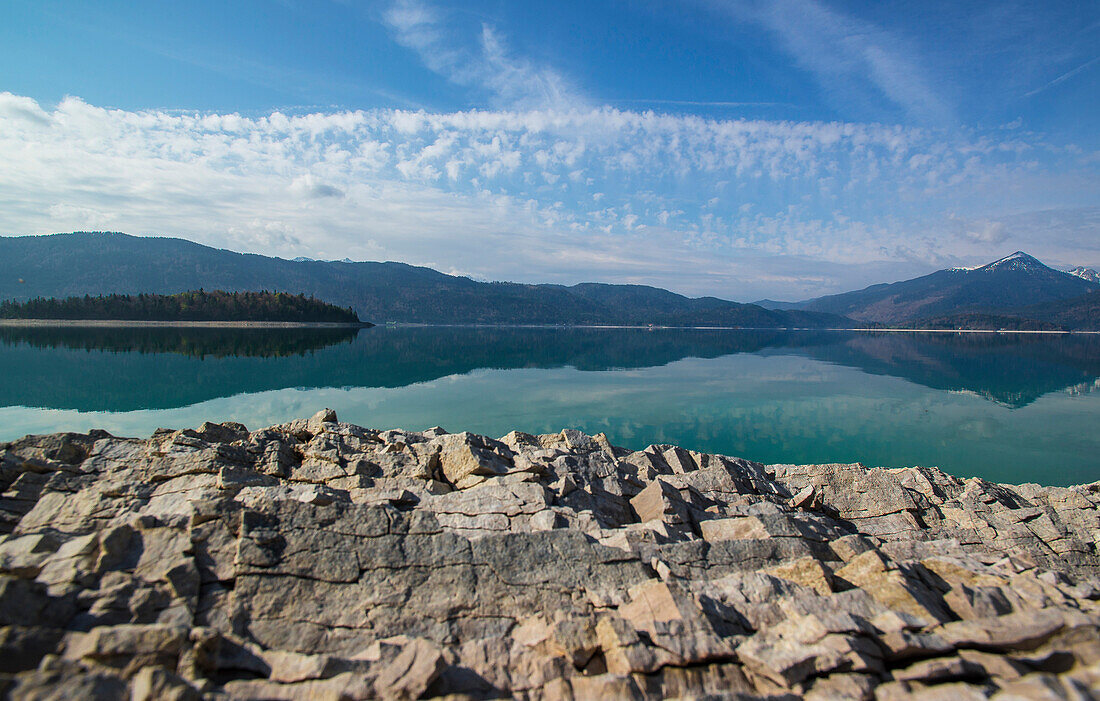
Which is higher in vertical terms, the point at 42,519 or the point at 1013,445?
the point at 42,519

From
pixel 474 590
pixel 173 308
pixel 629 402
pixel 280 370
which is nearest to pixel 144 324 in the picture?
pixel 173 308

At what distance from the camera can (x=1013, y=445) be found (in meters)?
24.4

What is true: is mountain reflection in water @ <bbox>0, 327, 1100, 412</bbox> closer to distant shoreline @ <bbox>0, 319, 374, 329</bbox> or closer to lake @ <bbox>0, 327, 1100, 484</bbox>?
lake @ <bbox>0, 327, 1100, 484</bbox>

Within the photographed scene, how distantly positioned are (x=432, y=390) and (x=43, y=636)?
1323 inches

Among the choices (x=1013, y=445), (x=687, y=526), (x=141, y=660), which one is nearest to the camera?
(x=141, y=660)

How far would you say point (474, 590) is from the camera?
275 inches

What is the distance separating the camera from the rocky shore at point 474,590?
505 cm

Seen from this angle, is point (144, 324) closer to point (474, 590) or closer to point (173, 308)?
point (173, 308)

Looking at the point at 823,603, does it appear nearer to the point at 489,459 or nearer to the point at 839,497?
the point at 489,459

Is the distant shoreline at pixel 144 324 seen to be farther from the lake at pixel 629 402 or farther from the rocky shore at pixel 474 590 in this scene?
the rocky shore at pixel 474 590

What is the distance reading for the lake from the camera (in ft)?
75.6

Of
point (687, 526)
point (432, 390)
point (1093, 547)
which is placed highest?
point (687, 526)

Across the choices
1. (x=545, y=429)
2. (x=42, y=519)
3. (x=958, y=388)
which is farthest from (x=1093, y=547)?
(x=958, y=388)

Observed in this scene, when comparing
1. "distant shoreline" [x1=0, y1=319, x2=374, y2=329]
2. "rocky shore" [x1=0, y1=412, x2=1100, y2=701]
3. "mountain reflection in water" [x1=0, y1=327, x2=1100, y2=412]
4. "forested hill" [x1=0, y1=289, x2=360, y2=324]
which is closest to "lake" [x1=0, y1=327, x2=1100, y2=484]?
"mountain reflection in water" [x1=0, y1=327, x2=1100, y2=412]
